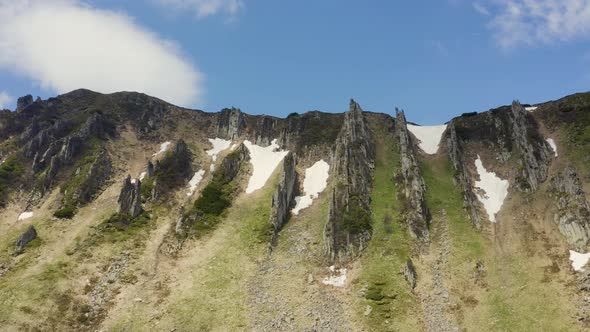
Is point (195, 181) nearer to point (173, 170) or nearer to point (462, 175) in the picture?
point (173, 170)

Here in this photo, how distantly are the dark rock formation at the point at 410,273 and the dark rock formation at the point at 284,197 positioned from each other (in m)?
23.5

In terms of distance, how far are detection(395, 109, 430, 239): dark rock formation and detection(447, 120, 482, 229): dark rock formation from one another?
749 cm

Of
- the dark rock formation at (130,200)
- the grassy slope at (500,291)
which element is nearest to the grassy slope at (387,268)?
the grassy slope at (500,291)

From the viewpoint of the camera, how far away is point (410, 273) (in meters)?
61.8

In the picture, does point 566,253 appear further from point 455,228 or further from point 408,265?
point 408,265

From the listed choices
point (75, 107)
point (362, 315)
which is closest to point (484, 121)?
point (362, 315)

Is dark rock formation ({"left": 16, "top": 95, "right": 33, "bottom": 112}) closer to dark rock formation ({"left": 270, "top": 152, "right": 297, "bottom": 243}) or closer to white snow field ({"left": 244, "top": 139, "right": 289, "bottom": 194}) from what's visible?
white snow field ({"left": 244, "top": 139, "right": 289, "bottom": 194})

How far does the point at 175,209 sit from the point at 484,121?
7593 cm

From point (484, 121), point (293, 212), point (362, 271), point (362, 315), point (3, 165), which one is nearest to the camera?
point (362, 315)

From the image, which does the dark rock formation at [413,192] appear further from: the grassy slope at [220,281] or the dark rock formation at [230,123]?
the dark rock formation at [230,123]

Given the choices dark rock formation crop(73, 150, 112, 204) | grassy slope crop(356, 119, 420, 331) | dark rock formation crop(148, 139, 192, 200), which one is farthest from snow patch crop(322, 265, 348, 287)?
dark rock formation crop(73, 150, 112, 204)

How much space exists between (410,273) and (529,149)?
44.4 meters

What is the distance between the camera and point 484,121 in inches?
4151

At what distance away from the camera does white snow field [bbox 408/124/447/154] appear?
106 meters
